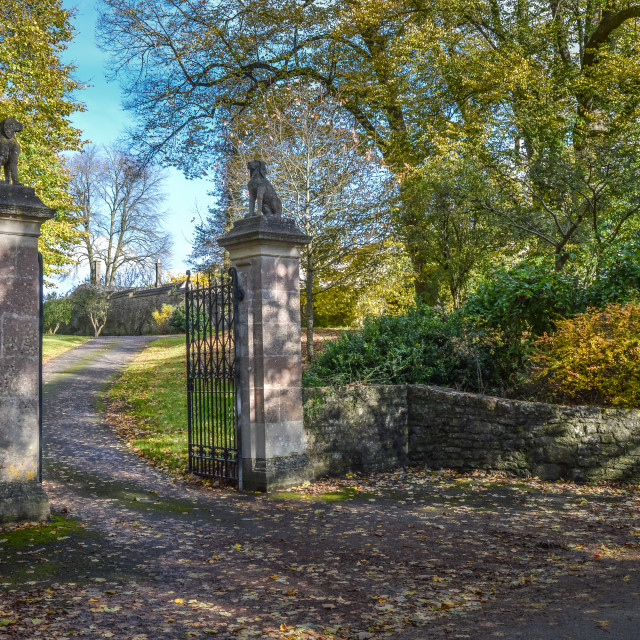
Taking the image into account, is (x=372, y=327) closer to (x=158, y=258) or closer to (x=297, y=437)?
(x=297, y=437)

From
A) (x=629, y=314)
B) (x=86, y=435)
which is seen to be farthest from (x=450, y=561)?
(x=86, y=435)

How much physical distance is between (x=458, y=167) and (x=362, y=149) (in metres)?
2.42

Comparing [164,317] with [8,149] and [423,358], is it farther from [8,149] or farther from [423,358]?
[8,149]

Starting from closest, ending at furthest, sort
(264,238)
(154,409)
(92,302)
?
(264,238)
(154,409)
(92,302)

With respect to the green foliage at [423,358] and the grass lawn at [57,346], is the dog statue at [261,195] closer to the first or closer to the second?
the green foliage at [423,358]

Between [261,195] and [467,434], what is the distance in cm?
424

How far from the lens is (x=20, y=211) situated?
5.98 m

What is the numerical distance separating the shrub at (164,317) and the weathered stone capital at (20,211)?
26.0m

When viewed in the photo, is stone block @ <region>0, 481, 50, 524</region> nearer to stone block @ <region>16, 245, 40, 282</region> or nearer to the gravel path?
the gravel path

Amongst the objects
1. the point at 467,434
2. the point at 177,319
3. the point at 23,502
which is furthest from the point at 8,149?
the point at 177,319

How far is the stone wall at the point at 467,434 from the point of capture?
789 cm

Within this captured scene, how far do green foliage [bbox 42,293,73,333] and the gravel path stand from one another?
90.0ft

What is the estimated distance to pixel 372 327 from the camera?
37.7ft

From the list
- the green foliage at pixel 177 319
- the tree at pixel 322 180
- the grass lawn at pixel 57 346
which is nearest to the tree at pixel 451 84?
the tree at pixel 322 180
